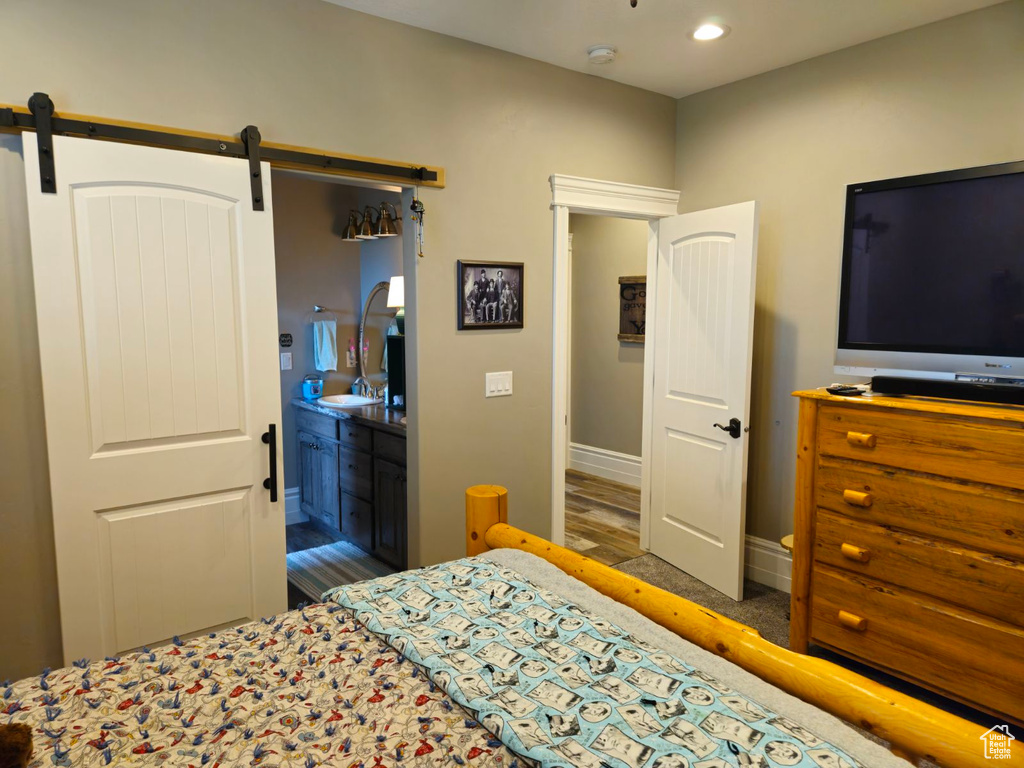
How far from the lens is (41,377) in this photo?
2.06 meters

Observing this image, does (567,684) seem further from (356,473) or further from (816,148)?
(816,148)

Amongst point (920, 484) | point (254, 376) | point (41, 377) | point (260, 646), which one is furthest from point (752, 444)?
point (41, 377)

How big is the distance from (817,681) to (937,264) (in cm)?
188

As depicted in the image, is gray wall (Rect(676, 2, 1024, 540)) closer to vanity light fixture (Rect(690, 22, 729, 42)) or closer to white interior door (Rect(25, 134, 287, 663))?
vanity light fixture (Rect(690, 22, 729, 42))

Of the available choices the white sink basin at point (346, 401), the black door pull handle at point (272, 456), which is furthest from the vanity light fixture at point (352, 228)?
the black door pull handle at point (272, 456)

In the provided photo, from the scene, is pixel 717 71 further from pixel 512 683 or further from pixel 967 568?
pixel 512 683

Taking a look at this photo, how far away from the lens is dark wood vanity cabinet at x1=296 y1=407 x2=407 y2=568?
3352mm

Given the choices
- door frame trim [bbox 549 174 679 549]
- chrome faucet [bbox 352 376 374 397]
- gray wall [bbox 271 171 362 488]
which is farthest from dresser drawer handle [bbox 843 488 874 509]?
gray wall [bbox 271 171 362 488]

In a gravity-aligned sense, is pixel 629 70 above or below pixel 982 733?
above

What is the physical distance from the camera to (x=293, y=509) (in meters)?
4.51

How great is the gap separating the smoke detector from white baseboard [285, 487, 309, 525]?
132 inches

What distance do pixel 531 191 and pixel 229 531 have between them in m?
2.08

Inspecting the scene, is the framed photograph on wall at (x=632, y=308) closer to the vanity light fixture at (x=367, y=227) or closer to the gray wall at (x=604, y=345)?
the gray wall at (x=604, y=345)

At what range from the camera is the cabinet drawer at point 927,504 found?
6.86 feet
